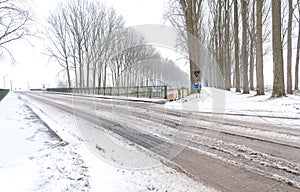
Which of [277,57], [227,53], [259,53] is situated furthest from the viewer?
[227,53]

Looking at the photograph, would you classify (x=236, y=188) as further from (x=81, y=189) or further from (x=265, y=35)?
(x=265, y=35)

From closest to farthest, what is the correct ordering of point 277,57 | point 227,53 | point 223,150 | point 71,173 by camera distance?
point 71,173, point 223,150, point 277,57, point 227,53

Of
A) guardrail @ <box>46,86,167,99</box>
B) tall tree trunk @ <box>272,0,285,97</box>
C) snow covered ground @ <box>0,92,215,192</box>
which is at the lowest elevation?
snow covered ground @ <box>0,92,215,192</box>

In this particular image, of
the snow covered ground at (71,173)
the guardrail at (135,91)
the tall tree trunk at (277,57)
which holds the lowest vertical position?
the snow covered ground at (71,173)

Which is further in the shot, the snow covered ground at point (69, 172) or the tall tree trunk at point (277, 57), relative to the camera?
the tall tree trunk at point (277, 57)

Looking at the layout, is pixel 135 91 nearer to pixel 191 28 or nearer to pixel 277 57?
pixel 191 28

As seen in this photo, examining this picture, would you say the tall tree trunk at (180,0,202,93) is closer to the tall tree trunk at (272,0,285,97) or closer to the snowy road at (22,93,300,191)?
the tall tree trunk at (272,0,285,97)

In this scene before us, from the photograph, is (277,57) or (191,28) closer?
(277,57)

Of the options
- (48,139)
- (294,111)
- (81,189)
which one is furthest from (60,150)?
(294,111)

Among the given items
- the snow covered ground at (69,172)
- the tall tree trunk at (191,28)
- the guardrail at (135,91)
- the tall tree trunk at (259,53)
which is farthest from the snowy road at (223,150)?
the guardrail at (135,91)

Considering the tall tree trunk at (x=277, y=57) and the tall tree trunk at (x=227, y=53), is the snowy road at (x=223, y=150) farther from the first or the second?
the tall tree trunk at (x=227, y=53)

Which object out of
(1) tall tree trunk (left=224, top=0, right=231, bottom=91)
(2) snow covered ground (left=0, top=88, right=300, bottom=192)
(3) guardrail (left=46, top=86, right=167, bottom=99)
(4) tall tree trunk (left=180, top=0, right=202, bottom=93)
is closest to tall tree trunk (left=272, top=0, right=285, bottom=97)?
(4) tall tree trunk (left=180, top=0, right=202, bottom=93)

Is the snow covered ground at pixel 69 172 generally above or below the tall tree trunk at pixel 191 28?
below

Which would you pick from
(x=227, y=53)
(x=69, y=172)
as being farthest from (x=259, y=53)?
(x=69, y=172)
